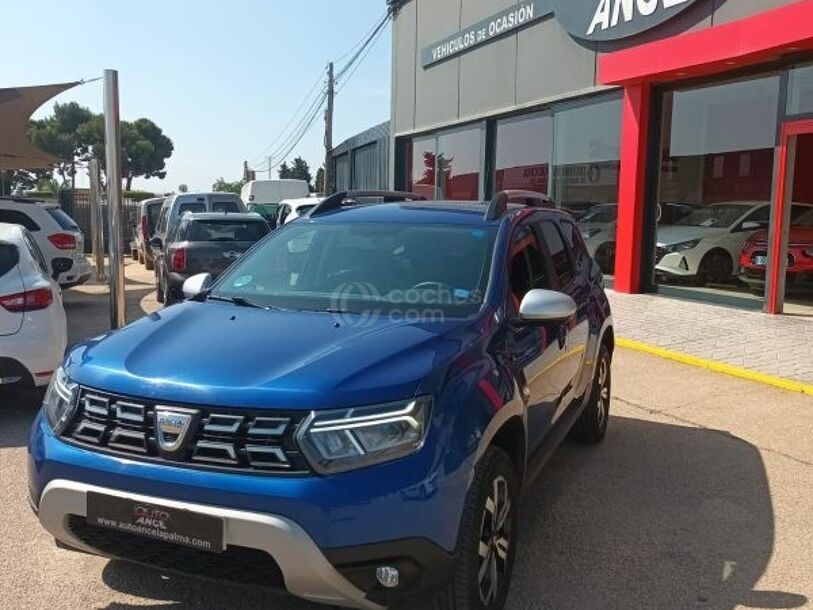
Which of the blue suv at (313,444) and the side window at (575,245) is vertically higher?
the side window at (575,245)

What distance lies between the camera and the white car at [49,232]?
12.0m

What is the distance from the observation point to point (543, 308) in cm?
337

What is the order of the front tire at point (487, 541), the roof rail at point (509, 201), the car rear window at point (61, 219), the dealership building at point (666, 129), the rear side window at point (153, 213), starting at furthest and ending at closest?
the rear side window at point (153, 213), the car rear window at point (61, 219), the dealership building at point (666, 129), the roof rail at point (509, 201), the front tire at point (487, 541)

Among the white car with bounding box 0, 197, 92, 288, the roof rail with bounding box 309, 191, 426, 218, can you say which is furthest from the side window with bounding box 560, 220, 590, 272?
the white car with bounding box 0, 197, 92, 288

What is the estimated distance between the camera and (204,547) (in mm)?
2506

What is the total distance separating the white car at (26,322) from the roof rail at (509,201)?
3475mm

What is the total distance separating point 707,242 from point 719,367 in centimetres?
493

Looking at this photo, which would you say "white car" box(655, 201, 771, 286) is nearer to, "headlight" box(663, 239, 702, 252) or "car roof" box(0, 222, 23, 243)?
"headlight" box(663, 239, 702, 252)

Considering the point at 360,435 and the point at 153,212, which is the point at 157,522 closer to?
the point at 360,435

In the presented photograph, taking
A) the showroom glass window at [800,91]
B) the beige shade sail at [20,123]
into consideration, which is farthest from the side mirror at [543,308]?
the beige shade sail at [20,123]

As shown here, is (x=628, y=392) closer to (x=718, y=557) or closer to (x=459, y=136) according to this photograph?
(x=718, y=557)

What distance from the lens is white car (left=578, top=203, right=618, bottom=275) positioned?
1305cm

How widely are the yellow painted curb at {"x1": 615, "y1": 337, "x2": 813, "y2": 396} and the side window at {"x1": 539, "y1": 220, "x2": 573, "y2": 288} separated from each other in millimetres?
3228

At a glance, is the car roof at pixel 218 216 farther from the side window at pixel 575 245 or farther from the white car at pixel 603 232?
the side window at pixel 575 245
